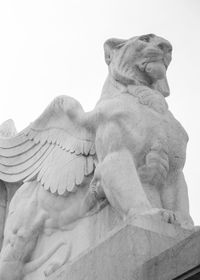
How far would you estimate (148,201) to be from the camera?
4.57m

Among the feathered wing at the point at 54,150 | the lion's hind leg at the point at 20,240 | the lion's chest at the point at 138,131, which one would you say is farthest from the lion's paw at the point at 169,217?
the lion's hind leg at the point at 20,240

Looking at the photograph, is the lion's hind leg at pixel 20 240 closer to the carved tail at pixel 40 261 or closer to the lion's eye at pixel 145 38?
the carved tail at pixel 40 261

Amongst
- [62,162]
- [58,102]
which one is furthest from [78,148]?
[58,102]

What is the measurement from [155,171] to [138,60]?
1.27m

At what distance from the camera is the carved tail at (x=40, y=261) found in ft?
16.9

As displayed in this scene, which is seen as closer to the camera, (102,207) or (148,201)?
(148,201)

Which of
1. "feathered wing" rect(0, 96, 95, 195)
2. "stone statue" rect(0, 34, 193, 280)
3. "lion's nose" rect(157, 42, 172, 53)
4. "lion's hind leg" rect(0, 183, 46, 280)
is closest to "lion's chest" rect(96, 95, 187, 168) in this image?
"stone statue" rect(0, 34, 193, 280)

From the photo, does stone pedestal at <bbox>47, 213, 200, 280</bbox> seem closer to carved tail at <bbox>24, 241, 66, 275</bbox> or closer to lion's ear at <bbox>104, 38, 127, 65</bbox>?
carved tail at <bbox>24, 241, 66, 275</bbox>

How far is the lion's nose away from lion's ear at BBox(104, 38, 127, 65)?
0.42 metres

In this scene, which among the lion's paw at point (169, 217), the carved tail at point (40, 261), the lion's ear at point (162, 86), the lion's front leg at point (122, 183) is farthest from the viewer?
the lion's ear at point (162, 86)

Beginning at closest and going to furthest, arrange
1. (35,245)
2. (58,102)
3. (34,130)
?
(35,245)
(58,102)
(34,130)

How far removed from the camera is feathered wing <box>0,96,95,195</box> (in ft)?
17.7

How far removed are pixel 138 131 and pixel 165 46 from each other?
46.4 inches

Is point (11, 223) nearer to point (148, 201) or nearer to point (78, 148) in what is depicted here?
point (78, 148)
